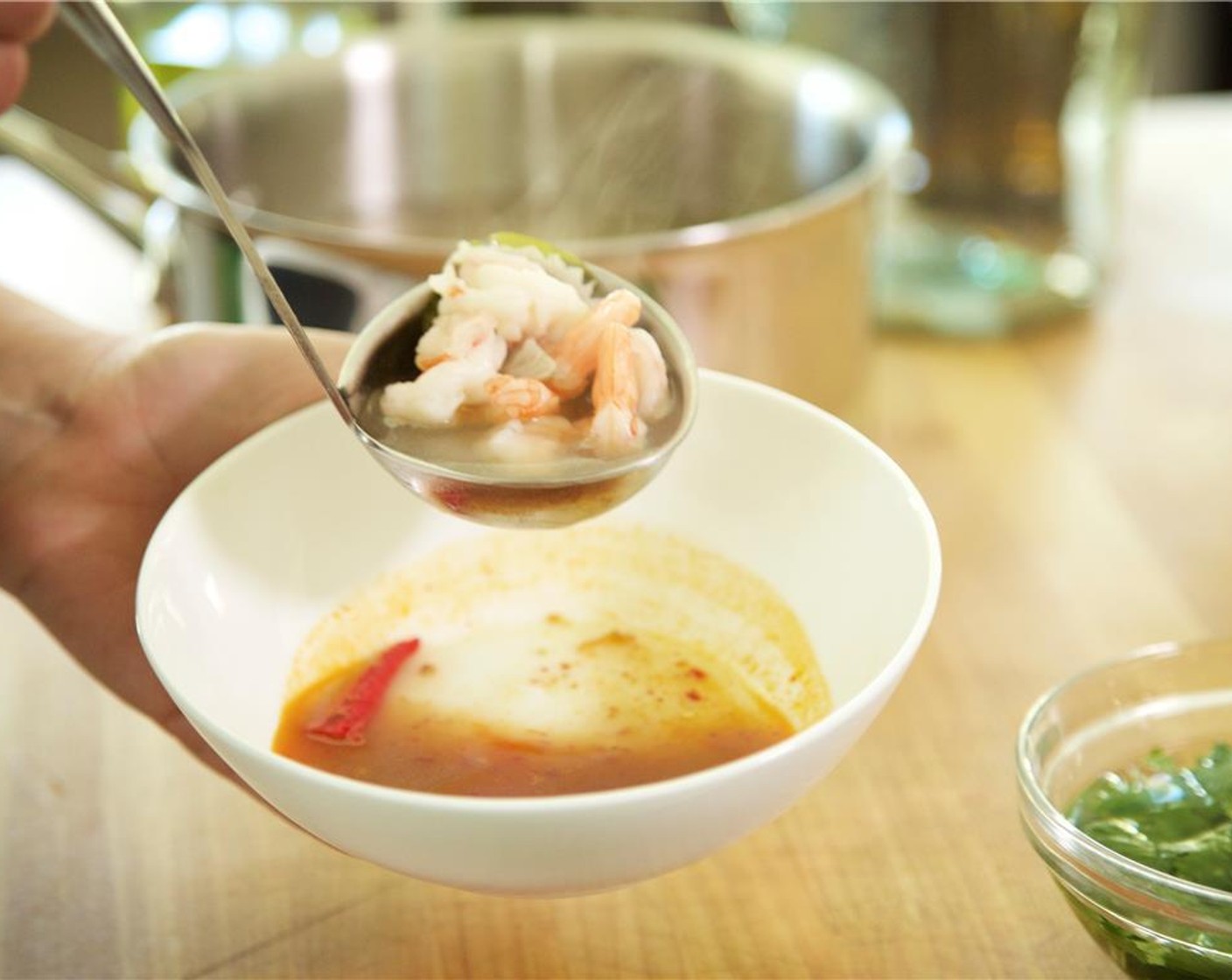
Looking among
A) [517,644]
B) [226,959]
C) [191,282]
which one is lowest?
[226,959]

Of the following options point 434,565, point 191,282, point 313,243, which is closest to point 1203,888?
point 434,565

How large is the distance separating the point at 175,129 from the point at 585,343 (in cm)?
25

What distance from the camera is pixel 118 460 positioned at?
1020 mm

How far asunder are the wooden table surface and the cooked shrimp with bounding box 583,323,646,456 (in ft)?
0.96

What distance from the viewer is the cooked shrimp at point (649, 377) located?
2.79 ft

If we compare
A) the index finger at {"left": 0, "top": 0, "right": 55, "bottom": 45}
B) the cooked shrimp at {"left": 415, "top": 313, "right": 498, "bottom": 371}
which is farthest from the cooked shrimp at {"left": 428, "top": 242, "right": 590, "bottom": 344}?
the index finger at {"left": 0, "top": 0, "right": 55, "bottom": 45}

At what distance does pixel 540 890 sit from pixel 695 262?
640 mm

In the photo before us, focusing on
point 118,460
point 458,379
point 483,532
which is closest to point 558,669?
point 483,532

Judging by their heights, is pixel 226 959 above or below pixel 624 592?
below

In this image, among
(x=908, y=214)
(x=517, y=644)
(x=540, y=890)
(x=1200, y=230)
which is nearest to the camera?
(x=540, y=890)

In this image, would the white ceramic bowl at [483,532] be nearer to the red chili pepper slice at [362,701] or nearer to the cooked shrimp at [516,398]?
the red chili pepper slice at [362,701]

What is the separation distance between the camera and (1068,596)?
1.24 meters

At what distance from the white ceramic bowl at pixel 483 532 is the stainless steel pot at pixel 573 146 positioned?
34 centimetres

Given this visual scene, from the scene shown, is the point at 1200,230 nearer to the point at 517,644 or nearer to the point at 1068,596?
the point at 1068,596
